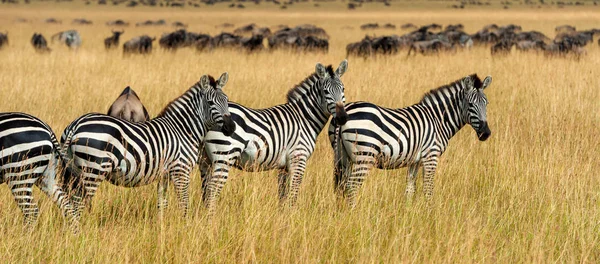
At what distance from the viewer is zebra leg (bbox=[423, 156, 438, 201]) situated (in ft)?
20.1

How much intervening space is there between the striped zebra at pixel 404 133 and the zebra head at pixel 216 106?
3.22ft

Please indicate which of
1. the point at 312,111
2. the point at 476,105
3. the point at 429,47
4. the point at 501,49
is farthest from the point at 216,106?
the point at 429,47

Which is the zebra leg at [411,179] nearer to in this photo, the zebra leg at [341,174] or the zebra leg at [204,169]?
the zebra leg at [341,174]

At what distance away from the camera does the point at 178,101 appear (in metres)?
5.79

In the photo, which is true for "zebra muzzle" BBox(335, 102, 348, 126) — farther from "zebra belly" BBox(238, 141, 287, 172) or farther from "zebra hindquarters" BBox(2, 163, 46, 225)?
"zebra hindquarters" BBox(2, 163, 46, 225)

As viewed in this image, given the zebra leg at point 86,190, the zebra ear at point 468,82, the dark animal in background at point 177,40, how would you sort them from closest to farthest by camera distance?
the zebra leg at point 86,190 < the zebra ear at point 468,82 < the dark animal in background at point 177,40

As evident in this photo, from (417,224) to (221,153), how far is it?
1.65 metres

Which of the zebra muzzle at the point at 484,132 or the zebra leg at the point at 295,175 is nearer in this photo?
the zebra leg at the point at 295,175

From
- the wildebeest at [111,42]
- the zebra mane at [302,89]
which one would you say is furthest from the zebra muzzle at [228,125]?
the wildebeest at [111,42]

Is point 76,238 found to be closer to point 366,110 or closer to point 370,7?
point 366,110

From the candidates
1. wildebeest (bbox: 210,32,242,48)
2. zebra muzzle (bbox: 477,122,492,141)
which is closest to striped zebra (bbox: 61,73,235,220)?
zebra muzzle (bbox: 477,122,492,141)

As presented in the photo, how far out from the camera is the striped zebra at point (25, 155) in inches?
184

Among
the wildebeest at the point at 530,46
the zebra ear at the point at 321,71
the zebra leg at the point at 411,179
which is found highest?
the zebra ear at the point at 321,71

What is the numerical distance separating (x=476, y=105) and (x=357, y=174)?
1347mm
